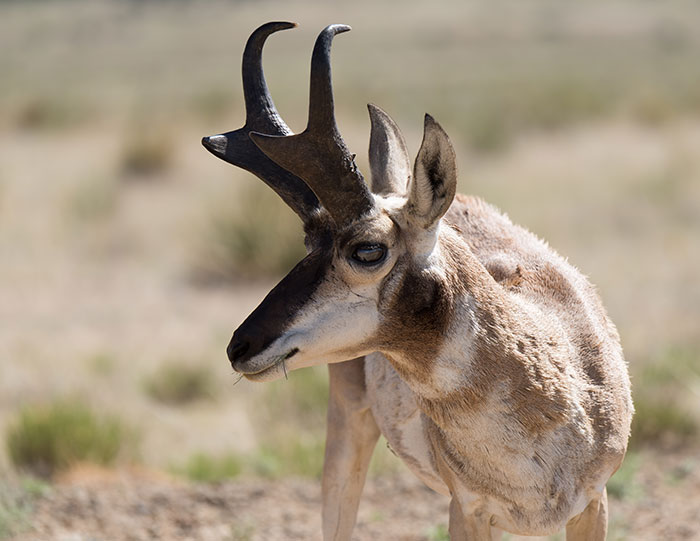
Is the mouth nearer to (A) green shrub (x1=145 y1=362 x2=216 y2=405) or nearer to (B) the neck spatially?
(B) the neck

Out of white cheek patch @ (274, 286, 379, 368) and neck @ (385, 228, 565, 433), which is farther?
neck @ (385, 228, 565, 433)

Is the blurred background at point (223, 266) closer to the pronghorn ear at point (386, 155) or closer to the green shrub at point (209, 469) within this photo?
the green shrub at point (209, 469)

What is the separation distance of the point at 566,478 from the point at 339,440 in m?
1.40

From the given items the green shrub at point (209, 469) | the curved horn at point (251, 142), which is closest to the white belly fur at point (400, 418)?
the curved horn at point (251, 142)

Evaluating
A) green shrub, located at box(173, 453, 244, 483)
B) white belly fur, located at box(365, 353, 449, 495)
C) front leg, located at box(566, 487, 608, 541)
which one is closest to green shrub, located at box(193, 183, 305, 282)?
Answer: green shrub, located at box(173, 453, 244, 483)

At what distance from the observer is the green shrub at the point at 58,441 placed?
7219mm

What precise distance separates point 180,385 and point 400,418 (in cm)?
578

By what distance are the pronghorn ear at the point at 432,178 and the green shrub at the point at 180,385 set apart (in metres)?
6.68

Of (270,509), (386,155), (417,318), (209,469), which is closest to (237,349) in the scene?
(417,318)

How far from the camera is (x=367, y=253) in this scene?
315cm

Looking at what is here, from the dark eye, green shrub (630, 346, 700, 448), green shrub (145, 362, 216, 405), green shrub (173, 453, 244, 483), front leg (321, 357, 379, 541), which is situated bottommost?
green shrub (145, 362, 216, 405)

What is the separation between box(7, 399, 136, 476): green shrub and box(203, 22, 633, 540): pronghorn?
12.4ft

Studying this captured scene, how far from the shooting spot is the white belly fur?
13.5 ft

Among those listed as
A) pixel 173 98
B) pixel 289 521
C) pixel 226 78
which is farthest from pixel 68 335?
pixel 226 78
